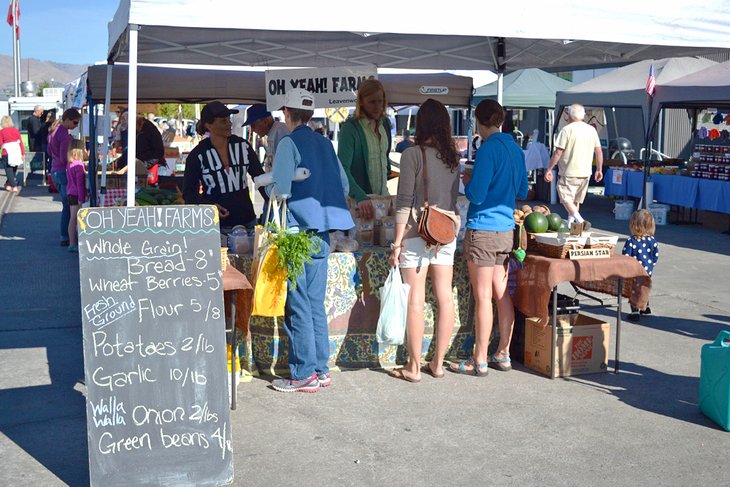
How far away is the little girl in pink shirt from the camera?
37.2 feet

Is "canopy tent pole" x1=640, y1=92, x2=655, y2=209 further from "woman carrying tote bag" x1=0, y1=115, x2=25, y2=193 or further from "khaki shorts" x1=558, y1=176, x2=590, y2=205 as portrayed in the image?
"woman carrying tote bag" x1=0, y1=115, x2=25, y2=193

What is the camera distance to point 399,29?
538cm

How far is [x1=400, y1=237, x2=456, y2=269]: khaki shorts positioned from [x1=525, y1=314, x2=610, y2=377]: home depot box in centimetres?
91

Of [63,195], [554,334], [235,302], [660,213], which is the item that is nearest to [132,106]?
[235,302]

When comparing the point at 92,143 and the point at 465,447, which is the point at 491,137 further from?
the point at 92,143

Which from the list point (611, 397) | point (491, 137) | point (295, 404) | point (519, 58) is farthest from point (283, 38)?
point (611, 397)

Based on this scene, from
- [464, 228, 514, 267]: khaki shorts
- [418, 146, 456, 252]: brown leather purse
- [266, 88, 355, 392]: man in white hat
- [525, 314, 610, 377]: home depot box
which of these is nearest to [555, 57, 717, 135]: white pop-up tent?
[525, 314, 610, 377]: home depot box

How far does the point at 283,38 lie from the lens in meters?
8.41

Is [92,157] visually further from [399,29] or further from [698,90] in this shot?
[698,90]

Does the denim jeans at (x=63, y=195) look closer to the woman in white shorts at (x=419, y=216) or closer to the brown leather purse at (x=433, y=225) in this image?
the woman in white shorts at (x=419, y=216)

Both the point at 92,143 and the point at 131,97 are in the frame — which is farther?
the point at 92,143

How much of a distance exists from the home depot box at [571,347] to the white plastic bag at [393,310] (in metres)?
1.06

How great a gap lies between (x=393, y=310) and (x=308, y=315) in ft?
1.87

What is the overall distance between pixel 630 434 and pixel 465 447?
101 centimetres
